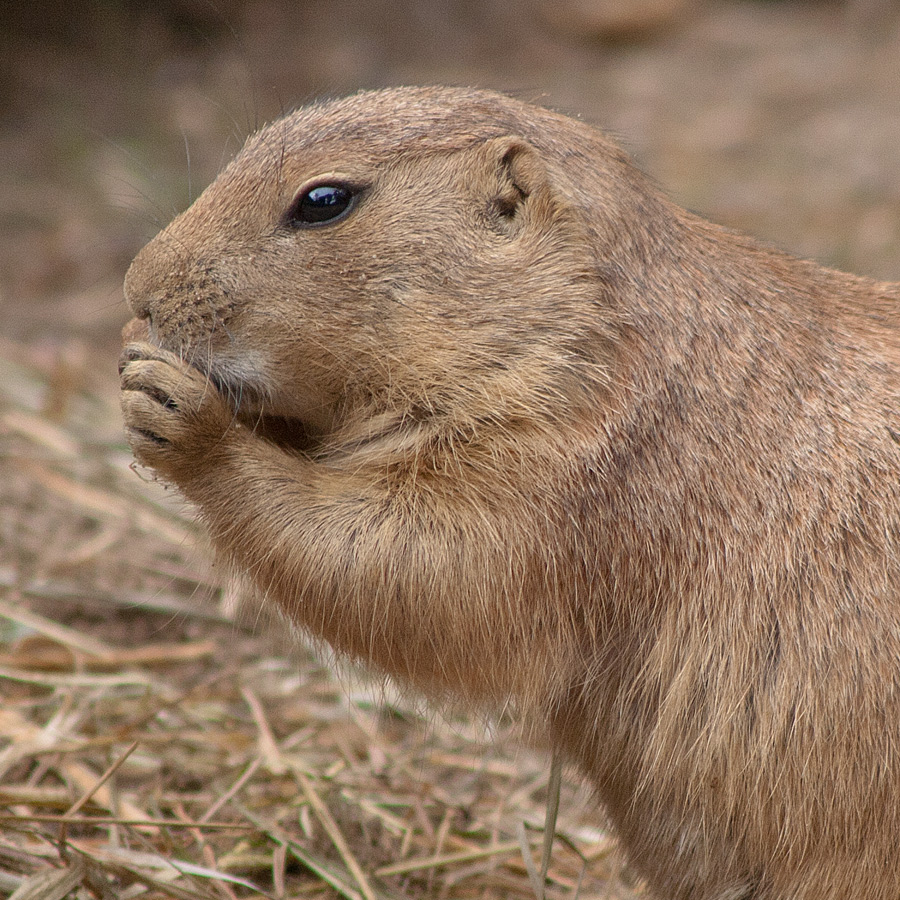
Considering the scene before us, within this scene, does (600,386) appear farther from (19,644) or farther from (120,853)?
(19,644)

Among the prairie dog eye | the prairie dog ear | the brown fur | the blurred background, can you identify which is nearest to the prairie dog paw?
the brown fur

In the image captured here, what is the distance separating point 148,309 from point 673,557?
156 cm

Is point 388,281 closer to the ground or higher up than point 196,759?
higher up

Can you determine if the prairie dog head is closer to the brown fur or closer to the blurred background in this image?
the brown fur

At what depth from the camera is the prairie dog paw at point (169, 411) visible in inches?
128

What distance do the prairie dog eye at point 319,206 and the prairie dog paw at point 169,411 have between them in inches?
19.7

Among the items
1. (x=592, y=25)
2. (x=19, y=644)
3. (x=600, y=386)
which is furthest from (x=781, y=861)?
(x=592, y=25)

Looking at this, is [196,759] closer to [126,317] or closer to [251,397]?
[251,397]

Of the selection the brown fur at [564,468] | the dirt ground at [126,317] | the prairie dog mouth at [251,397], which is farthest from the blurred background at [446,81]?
the brown fur at [564,468]

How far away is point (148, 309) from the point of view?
337 cm

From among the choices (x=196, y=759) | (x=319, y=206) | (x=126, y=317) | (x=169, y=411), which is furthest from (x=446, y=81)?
(x=169, y=411)

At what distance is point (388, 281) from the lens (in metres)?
3.32

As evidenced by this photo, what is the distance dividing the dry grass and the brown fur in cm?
63

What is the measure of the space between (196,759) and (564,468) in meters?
2.15
